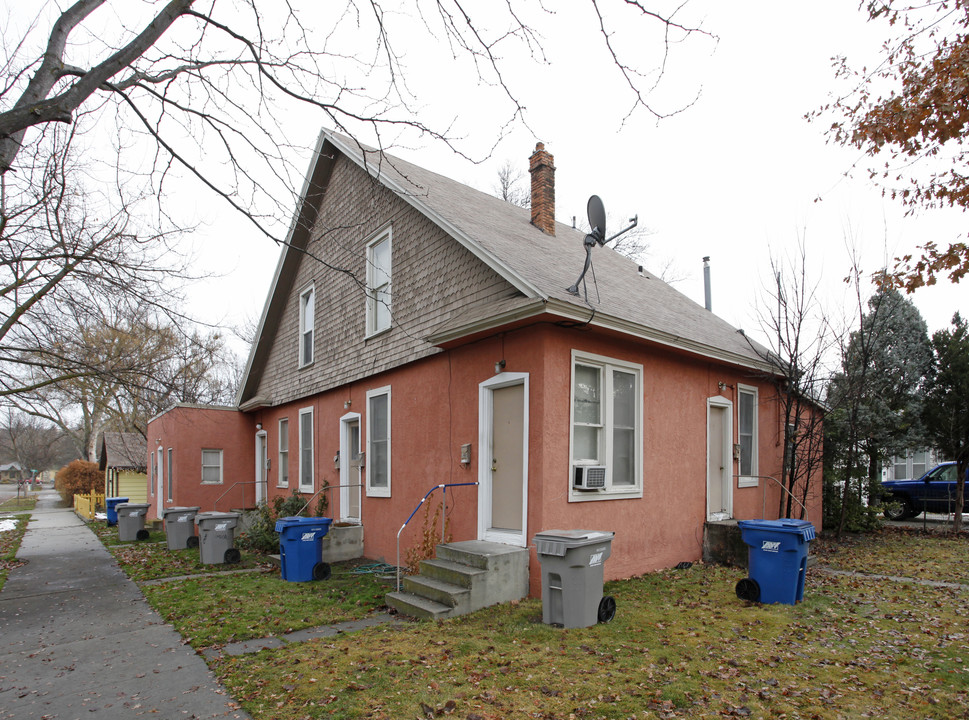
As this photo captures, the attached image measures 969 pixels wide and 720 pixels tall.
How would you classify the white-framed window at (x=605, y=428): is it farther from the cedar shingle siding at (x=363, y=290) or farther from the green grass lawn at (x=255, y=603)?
the green grass lawn at (x=255, y=603)

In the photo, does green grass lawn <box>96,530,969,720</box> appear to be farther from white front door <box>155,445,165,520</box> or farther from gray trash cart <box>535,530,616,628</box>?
white front door <box>155,445,165,520</box>

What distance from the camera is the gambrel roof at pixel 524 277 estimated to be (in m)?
7.29

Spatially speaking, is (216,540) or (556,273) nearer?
(556,273)

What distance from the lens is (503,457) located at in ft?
26.1

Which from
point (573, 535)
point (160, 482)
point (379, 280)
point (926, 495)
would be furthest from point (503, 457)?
point (160, 482)

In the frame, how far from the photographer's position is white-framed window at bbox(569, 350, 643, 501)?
766 cm

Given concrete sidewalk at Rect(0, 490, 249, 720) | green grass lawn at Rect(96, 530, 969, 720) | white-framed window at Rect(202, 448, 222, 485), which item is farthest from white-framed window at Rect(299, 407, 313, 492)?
green grass lawn at Rect(96, 530, 969, 720)

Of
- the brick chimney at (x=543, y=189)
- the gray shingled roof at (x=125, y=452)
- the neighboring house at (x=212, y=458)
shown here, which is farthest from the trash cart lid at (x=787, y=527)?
the gray shingled roof at (x=125, y=452)

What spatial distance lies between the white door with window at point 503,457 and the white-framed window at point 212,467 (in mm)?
12314

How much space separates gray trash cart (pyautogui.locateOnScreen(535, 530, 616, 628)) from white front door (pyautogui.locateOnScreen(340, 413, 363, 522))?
20.0 feet

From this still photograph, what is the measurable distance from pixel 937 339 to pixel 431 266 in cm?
1384

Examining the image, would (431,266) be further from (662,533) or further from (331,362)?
(662,533)

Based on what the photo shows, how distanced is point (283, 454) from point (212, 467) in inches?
147

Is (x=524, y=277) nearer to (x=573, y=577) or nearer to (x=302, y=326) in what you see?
(x=573, y=577)
